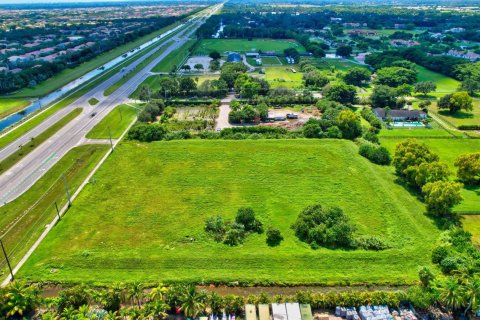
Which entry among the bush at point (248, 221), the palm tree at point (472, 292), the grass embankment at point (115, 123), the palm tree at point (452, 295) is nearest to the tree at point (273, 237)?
the bush at point (248, 221)

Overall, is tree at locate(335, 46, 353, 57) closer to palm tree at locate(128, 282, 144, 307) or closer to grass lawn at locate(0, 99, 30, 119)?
grass lawn at locate(0, 99, 30, 119)

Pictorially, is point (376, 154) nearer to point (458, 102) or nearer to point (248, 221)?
point (248, 221)

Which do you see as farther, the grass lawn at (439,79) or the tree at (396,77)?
the grass lawn at (439,79)

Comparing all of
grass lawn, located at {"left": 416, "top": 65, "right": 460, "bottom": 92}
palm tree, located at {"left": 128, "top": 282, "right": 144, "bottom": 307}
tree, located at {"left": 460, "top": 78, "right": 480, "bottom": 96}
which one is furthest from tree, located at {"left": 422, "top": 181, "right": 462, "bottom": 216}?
grass lawn, located at {"left": 416, "top": 65, "right": 460, "bottom": 92}

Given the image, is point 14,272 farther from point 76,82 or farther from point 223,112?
point 76,82

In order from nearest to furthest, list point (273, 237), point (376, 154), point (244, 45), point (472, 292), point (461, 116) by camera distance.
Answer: point (472, 292) → point (273, 237) → point (376, 154) → point (461, 116) → point (244, 45)

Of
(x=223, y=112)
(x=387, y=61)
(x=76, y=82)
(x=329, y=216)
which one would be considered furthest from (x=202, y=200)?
(x=387, y=61)

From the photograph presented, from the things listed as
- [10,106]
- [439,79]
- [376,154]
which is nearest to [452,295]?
[376,154]

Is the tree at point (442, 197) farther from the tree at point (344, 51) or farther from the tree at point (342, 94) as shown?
the tree at point (344, 51)
